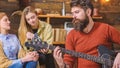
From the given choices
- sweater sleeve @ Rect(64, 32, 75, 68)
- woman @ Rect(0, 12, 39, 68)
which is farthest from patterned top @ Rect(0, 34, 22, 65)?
sweater sleeve @ Rect(64, 32, 75, 68)

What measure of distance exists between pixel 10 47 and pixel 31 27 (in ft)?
1.34

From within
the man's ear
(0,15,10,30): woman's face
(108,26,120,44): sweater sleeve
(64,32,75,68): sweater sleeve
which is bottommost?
(64,32,75,68): sweater sleeve

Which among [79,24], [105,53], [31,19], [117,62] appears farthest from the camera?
[31,19]

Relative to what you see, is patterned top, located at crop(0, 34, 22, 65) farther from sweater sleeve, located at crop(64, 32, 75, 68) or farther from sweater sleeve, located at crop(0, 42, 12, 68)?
sweater sleeve, located at crop(64, 32, 75, 68)

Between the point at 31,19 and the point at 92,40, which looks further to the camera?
the point at 31,19

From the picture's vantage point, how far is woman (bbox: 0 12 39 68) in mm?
2877

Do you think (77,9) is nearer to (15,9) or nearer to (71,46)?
(71,46)

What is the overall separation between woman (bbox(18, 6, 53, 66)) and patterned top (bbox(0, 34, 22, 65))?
168 millimetres

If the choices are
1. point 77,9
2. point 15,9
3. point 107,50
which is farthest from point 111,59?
point 15,9

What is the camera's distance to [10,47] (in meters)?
2.96

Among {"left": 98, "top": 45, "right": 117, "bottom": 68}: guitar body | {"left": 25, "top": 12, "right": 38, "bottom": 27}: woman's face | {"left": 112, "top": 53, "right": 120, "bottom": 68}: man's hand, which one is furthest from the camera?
{"left": 25, "top": 12, "right": 38, "bottom": 27}: woman's face

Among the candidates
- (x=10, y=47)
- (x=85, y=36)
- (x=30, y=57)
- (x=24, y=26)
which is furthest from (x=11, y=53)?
(x=85, y=36)

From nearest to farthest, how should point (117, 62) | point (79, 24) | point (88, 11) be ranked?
point (117, 62)
point (79, 24)
point (88, 11)

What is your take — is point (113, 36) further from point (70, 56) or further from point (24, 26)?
point (24, 26)
